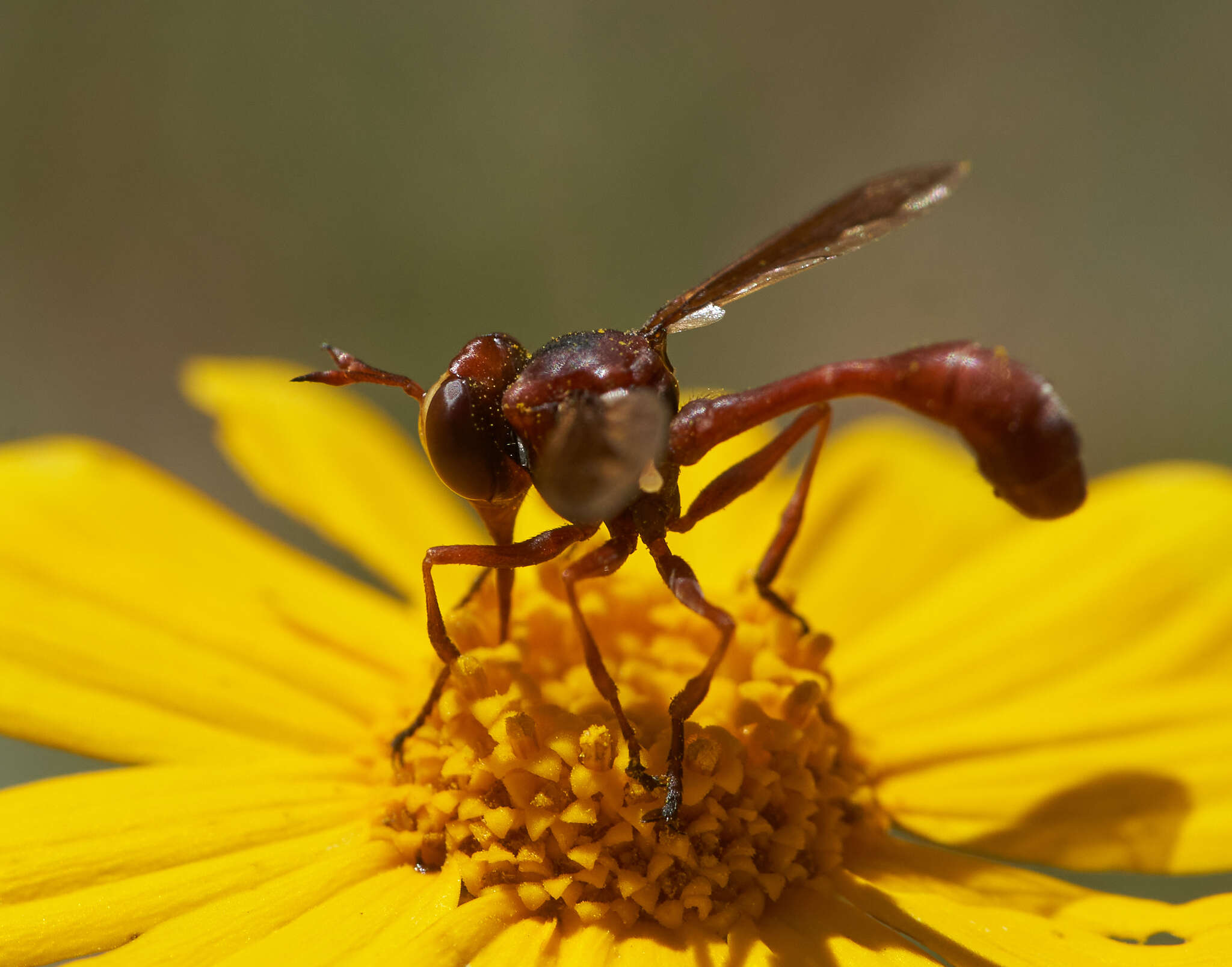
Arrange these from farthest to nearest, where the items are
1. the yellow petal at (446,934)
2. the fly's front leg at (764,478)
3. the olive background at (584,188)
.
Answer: the olive background at (584,188) < the fly's front leg at (764,478) < the yellow petal at (446,934)

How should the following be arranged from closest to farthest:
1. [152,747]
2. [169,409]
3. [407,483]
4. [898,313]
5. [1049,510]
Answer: [1049,510] < [152,747] < [407,483] < [169,409] < [898,313]

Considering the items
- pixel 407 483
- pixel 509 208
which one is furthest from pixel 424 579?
pixel 509 208

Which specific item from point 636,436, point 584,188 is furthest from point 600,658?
point 584,188

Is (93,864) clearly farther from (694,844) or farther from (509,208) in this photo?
(509,208)

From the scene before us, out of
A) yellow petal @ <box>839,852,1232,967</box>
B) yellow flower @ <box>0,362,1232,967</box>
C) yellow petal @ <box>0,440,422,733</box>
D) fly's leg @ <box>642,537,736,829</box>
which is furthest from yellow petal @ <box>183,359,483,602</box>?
yellow petal @ <box>839,852,1232,967</box>

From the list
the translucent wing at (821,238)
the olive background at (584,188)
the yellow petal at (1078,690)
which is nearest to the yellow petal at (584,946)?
the yellow petal at (1078,690)

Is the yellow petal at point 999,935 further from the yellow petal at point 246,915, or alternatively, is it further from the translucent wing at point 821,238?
the translucent wing at point 821,238
